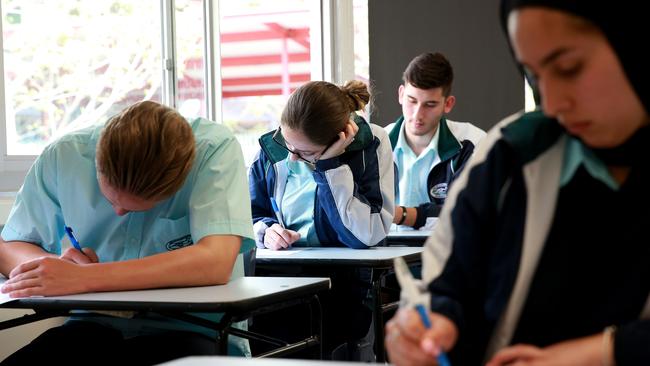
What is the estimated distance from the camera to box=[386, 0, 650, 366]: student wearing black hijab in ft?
3.19

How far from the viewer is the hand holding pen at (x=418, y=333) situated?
1.08 m

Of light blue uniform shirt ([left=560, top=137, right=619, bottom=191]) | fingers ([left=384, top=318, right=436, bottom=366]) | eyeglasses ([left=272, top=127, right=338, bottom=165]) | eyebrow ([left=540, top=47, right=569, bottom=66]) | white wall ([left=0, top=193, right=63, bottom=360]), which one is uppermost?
eyebrow ([left=540, top=47, right=569, bottom=66])

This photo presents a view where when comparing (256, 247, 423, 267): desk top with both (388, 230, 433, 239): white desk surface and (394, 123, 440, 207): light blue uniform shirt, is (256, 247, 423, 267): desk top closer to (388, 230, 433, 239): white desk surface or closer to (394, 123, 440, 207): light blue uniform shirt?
(388, 230, 433, 239): white desk surface

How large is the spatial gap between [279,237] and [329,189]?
0.27m

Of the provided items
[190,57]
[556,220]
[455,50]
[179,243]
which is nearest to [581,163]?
[556,220]

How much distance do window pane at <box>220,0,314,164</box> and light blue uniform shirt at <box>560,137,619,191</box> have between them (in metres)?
4.03

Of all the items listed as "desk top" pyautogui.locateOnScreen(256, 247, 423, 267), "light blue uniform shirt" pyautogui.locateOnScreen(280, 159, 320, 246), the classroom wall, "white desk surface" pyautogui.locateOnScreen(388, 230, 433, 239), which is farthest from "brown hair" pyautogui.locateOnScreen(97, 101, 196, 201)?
the classroom wall

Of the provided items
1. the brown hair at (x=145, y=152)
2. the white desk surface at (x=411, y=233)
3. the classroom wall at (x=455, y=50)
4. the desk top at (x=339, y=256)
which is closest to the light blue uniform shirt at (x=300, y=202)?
the desk top at (x=339, y=256)

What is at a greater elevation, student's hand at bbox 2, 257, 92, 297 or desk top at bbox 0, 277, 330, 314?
student's hand at bbox 2, 257, 92, 297

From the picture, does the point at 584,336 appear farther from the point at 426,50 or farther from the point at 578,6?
the point at 426,50

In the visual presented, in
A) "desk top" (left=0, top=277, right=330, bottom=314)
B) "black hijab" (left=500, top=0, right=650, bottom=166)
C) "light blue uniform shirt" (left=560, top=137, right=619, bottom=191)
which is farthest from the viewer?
"desk top" (left=0, top=277, right=330, bottom=314)

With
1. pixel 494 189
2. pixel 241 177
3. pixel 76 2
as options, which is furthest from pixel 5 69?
pixel 494 189

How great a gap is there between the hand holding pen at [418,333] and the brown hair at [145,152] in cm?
104

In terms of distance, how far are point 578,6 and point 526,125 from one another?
206 mm
